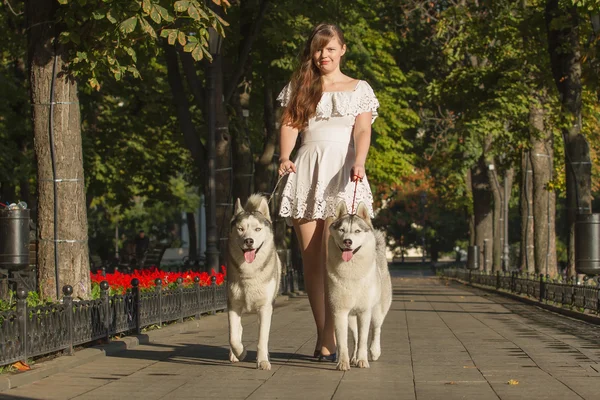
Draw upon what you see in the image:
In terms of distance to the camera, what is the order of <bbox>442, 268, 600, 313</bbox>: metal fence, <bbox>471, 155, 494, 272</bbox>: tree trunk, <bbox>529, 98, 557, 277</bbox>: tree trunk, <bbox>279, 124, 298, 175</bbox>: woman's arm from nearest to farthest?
1. <bbox>279, 124, 298, 175</bbox>: woman's arm
2. <bbox>442, 268, 600, 313</bbox>: metal fence
3. <bbox>529, 98, 557, 277</bbox>: tree trunk
4. <bbox>471, 155, 494, 272</bbox>: tree trunk

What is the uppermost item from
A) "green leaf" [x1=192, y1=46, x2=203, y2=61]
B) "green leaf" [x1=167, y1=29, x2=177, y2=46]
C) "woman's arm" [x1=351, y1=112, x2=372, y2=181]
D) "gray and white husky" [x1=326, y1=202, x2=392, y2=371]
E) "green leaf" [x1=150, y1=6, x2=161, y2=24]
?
"green leaf" [x1=150, y1=6, x2=161, y2=24]

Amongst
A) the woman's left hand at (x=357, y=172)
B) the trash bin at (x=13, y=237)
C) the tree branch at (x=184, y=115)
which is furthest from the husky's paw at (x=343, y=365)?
the tree branch at (x=184, y=115)

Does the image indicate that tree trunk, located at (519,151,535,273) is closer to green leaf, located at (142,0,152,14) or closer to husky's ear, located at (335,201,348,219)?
green leaf, located at (142,0,152,14)

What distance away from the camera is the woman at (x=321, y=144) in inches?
431

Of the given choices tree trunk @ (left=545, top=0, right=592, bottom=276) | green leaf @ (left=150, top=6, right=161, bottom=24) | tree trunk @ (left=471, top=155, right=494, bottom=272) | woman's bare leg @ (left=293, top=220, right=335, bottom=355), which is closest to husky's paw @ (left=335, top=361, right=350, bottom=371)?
woman's bare leg @ (left=293, top=220, right=335, bottom=355)

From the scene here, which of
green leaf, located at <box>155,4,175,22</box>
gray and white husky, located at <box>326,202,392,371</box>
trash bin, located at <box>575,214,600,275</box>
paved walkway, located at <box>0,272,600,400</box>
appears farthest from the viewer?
trash bin, located at <box>575,214,600,275</box>

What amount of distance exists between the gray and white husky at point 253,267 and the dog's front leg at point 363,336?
2.56 ft

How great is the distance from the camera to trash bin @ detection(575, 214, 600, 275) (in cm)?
2262

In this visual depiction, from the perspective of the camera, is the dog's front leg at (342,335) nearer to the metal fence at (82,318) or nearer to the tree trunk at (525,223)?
the metal fence at (82,318)

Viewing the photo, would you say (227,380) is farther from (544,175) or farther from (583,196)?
(544,175)

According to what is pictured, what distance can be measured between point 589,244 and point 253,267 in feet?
44.2

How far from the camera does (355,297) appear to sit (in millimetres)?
10227

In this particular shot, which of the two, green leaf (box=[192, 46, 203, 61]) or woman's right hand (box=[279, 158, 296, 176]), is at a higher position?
green leaf (box=[192, 46, 203, 61])

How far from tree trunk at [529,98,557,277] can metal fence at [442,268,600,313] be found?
2.78ft
